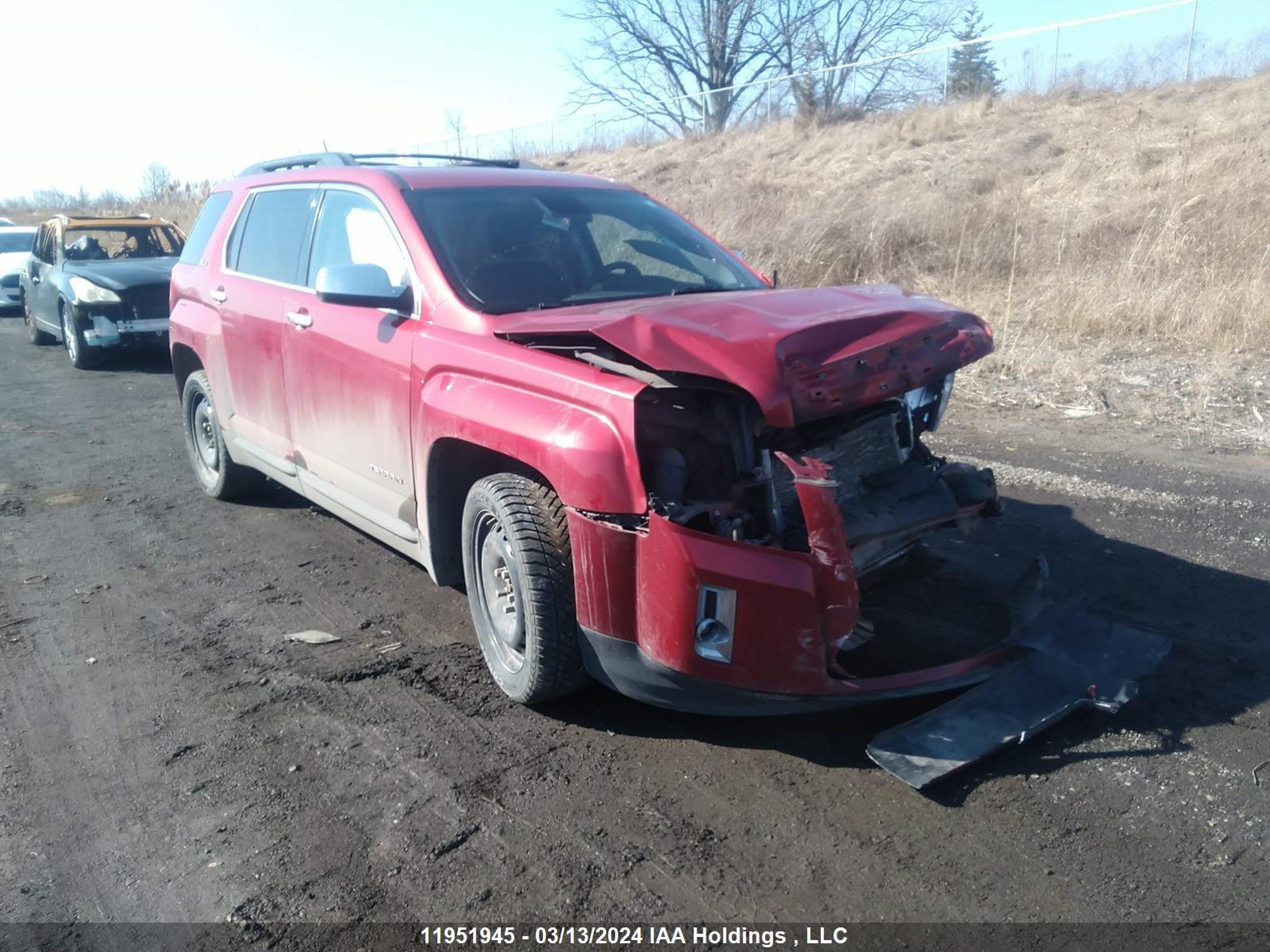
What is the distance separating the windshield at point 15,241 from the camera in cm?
1956

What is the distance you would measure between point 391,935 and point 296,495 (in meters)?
4.63

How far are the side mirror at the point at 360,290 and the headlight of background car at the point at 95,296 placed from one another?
31.2 feet

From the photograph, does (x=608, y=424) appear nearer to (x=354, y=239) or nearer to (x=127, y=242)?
(x=354, y=239)

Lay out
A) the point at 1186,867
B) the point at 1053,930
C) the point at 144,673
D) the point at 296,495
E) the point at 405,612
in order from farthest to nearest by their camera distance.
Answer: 1. the point at 296,495
2. the point at 405,612
3. the point at 144,673
4. the point at 1186,867
5. the point at 1053,930

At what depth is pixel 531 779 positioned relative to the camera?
10.7ft

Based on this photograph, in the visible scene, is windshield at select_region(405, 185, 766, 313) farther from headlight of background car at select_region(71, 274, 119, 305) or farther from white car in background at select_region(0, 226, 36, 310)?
white car in background at select_region(0, 226, 36, 310)

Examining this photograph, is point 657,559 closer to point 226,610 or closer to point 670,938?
point 670,938

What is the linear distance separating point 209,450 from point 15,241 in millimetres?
16697

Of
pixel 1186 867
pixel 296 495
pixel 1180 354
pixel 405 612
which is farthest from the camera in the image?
pixel 1180 354

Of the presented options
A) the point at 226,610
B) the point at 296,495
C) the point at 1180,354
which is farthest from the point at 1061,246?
the point at 226,610

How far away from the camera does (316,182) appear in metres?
5.06

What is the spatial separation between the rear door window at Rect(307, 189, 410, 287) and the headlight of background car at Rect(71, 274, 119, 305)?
8.64 metres

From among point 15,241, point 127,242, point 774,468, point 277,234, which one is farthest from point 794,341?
point 15,241

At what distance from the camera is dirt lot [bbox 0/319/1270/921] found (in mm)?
2697
